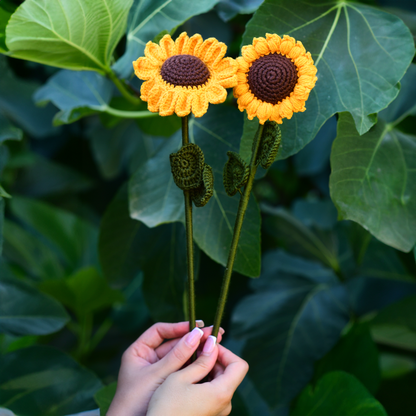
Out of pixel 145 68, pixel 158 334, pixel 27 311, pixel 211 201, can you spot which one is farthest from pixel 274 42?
pixel 27 311

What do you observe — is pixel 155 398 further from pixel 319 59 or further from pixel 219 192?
pixel 319 59

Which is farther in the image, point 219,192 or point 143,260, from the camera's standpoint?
point 143,260

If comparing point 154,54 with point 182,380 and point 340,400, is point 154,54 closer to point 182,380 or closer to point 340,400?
point 182,380

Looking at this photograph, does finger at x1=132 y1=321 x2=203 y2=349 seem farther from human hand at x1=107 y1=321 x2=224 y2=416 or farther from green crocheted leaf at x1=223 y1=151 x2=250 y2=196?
green crocheted leaf at x1=223 y1=151 x2=250 y2=196

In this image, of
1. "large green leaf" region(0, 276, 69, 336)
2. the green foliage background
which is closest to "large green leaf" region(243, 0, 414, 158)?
the green foliage background

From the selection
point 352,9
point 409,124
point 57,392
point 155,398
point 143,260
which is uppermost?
point 352,9

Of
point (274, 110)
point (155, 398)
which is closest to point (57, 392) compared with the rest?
point (155, 398)
